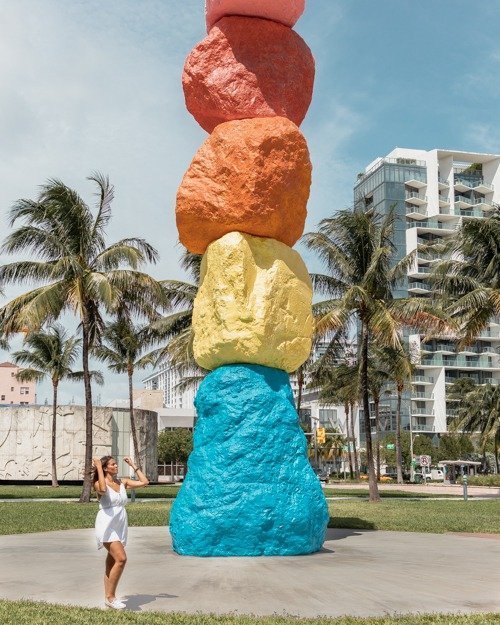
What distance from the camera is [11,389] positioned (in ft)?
366

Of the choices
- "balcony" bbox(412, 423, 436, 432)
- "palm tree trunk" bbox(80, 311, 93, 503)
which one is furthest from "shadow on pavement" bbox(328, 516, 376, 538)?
"balcony" bbox(412, 423, 436, 432)

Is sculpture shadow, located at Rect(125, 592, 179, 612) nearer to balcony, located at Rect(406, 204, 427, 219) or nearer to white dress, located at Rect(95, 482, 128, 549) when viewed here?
white dress, located at Rect(95, 482, 128, 549)

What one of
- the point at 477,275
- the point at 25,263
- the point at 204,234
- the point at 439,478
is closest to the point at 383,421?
the point at 439,478

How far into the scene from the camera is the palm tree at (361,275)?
80.6 feet

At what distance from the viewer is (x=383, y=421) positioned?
8238cm

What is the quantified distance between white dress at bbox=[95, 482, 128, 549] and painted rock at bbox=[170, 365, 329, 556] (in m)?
3.69

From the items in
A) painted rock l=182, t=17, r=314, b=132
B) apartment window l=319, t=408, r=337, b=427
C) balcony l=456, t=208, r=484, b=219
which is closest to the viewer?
painted rock l=182, t=17, r=314, b=132

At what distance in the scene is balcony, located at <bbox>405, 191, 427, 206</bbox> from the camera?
8544 cm

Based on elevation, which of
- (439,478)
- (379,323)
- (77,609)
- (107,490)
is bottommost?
(439,478)

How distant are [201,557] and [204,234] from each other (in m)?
4.93

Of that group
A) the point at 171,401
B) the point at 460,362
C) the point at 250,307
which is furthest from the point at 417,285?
the point at 171,401

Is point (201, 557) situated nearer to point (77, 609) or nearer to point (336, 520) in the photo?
point (77, 609)

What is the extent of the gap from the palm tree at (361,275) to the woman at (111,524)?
678 inches

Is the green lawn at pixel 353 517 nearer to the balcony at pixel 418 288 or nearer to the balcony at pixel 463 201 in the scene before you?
the balcony at pixel 418 288
